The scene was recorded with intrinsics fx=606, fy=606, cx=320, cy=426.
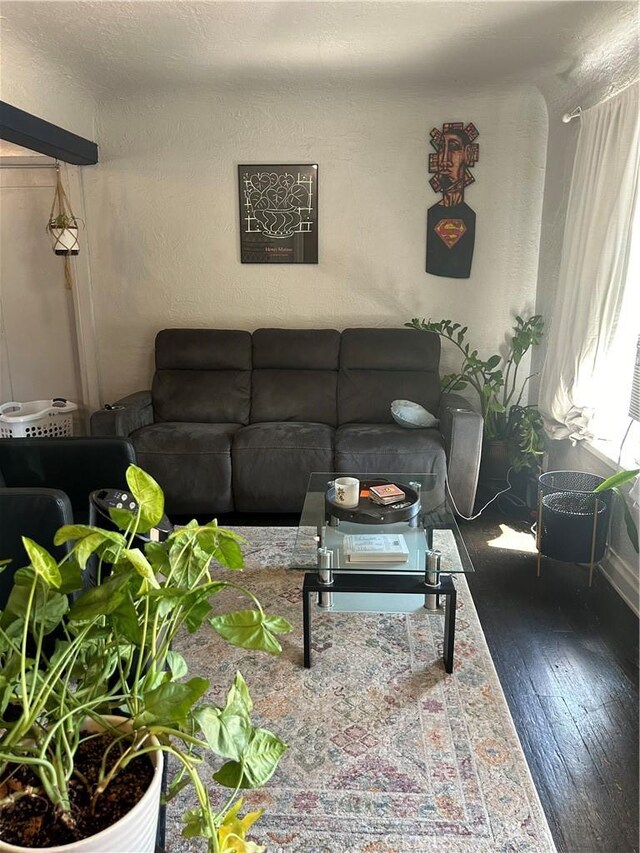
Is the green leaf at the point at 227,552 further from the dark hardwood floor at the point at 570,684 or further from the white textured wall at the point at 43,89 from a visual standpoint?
the white textured wall at the point at 43,89

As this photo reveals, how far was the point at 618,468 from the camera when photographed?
8.63ft

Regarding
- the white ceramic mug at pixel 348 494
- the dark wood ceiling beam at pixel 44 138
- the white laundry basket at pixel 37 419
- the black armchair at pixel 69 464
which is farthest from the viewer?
the white laundry basket at pixel 37 419

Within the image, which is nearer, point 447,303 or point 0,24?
point 0,24

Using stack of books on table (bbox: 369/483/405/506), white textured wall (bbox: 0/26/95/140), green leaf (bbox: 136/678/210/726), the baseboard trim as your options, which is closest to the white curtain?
the baseboard trim

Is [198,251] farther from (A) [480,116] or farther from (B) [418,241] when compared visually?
(A) [480,116]

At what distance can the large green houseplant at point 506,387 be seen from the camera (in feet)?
11.1

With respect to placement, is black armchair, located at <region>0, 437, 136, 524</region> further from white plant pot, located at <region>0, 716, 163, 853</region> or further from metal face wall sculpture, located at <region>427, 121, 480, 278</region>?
metal face wall sculpture, located at <region>427, 121, 480, 278</region>

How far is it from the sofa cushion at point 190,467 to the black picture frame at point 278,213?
1.36 m

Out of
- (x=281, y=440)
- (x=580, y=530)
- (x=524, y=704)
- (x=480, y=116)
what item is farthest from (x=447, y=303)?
(x=524, y=704)

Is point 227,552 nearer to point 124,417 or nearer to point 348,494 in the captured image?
point 348,494

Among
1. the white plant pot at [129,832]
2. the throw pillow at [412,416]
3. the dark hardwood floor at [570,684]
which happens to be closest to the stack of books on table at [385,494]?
the dark hardwood floor at [570,684]

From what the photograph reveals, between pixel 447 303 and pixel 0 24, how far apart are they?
2734 millimetres

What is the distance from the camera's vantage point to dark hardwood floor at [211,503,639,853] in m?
1.48

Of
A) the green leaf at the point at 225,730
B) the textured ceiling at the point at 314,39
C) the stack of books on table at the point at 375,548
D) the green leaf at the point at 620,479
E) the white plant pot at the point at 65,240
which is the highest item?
the textured ceiling at the point at 314,39
